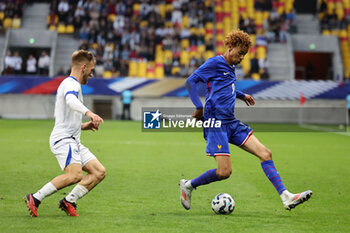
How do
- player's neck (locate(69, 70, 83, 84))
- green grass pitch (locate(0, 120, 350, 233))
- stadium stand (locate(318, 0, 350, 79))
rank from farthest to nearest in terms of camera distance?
stadium stand (locate(318, 0, 350, 79)) → player's neck (locate(69, 70, 83, 84)) → green grass pitch (locate(0, 120, 350, 233))

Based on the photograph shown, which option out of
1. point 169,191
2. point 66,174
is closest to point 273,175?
point 169,191

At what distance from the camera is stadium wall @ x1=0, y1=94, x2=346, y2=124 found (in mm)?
28422

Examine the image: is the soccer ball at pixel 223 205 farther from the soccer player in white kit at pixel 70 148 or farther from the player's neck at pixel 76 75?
the player's neck at pixel 76 75

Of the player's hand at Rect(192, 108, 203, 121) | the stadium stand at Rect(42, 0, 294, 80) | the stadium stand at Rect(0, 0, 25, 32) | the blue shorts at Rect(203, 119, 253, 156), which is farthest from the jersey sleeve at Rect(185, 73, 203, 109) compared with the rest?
the stadium stand at Rect(0, 0, 25, 32)

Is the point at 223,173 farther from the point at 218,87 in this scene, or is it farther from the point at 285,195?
the point at 218,87

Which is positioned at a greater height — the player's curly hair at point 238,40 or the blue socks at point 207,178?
the player's curly hair at point 238,40

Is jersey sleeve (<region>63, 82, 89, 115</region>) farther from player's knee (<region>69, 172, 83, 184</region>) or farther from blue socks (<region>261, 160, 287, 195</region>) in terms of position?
blue socks (<region>261, 160, 287, 195</region>)

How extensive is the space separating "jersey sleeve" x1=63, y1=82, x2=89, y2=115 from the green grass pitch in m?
1.26

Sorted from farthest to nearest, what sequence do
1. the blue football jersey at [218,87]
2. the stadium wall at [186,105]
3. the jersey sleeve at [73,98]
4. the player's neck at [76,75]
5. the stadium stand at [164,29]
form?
the stadium stand at [164,29]
the stadium wall at [186,105]
the blue football jersey at [218,87]
the player's neck at [76,75]
the jersey sleeve at [73,98]

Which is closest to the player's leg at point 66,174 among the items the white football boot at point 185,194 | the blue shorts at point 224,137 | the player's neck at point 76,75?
the player's neck at point 76,75

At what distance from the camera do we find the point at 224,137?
22.5ft

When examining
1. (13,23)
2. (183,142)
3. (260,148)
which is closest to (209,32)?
(13,23)

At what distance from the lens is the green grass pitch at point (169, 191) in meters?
6.15

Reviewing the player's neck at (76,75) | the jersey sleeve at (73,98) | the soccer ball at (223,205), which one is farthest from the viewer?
the soccer ball at (223,205)
